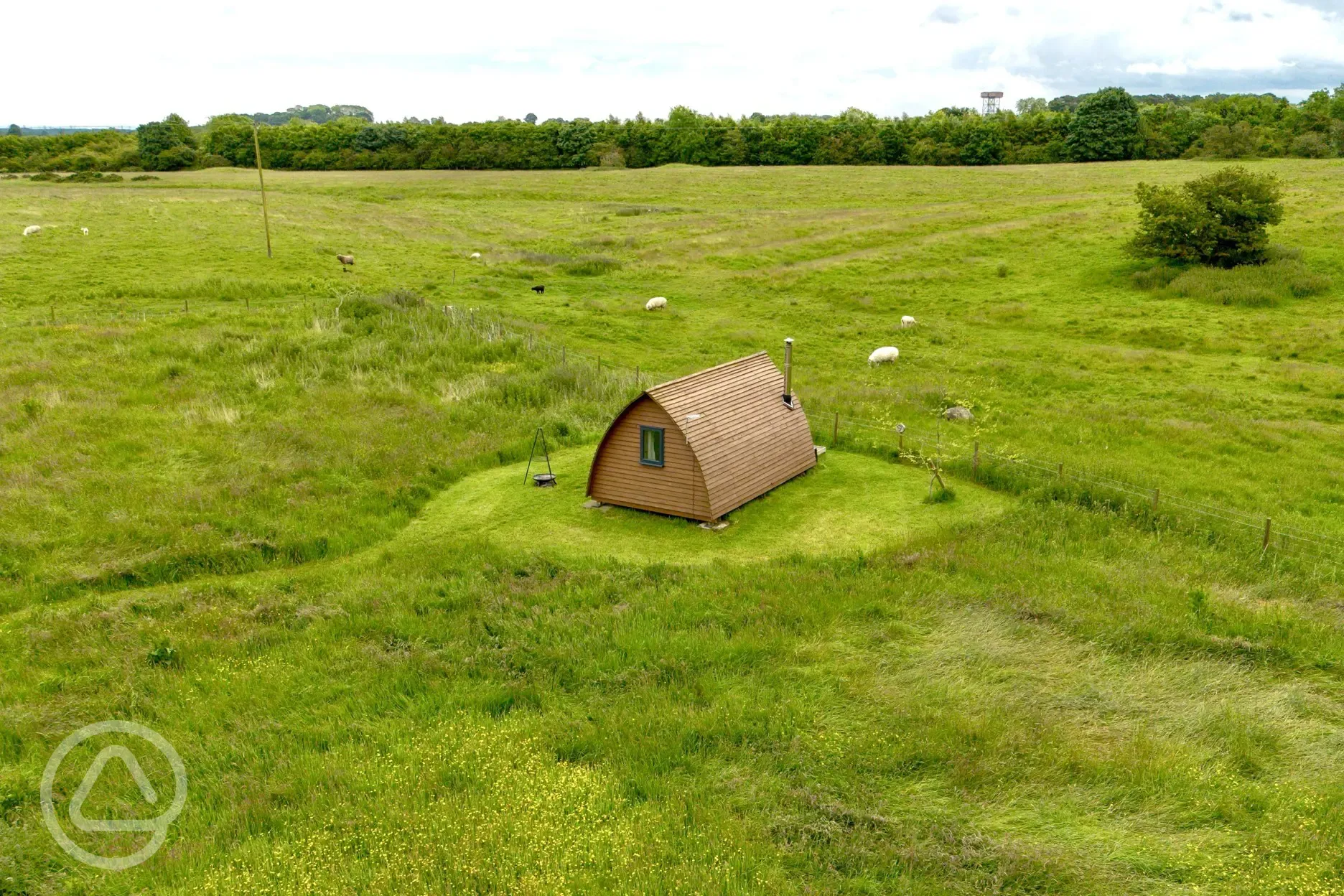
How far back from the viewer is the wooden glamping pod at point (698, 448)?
22.0 meters

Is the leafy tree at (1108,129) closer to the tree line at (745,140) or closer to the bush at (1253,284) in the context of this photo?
the tree line at (745,140)

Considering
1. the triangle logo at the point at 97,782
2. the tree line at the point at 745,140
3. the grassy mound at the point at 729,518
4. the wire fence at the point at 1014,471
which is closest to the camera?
the triangle logo at the point at 97,782

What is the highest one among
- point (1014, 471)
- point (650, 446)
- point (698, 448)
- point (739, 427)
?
point (739, 427)

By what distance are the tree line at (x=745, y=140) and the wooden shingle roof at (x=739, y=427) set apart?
109 metres

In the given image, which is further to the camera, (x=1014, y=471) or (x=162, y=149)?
(x=162, y=149)

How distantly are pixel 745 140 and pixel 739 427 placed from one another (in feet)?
407

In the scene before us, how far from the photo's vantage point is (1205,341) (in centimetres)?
4097

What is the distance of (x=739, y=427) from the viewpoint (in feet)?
76.4

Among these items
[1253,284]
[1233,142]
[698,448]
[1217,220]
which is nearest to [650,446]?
[698,448]

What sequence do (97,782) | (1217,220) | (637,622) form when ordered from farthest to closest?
Answer: (1217,220) < (637,622) < (97,782)

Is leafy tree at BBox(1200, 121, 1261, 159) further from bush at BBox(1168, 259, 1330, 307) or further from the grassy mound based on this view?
the grassy mound

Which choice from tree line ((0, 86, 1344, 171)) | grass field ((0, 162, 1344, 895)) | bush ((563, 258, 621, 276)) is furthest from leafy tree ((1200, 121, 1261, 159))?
bush ((563, 258, 621, 276))

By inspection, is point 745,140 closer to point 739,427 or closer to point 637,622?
point 739,427

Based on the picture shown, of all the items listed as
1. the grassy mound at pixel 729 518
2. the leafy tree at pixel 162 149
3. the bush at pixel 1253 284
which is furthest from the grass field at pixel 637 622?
the leafy tree at pixel 162 149
